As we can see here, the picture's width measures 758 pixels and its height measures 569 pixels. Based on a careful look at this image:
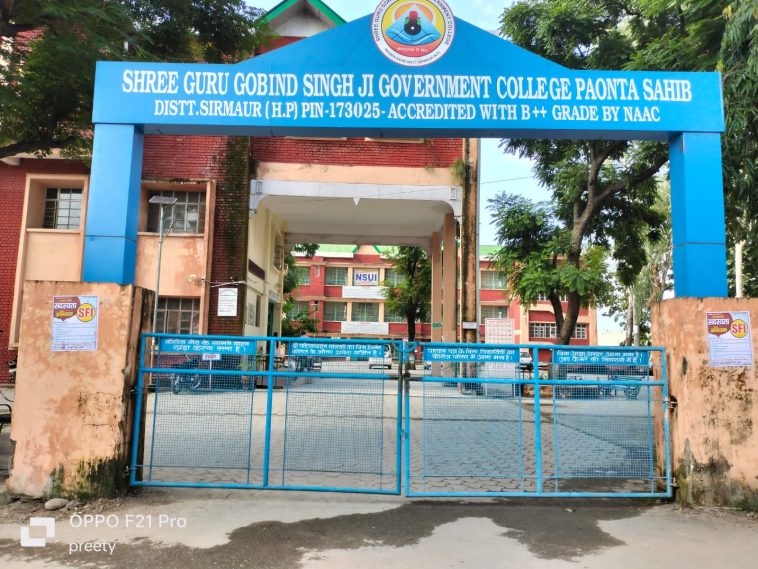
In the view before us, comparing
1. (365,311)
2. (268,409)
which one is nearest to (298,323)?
(365,311)

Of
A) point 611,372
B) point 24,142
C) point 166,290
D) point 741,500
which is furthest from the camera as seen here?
point 166,290

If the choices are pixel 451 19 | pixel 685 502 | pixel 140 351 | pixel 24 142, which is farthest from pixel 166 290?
pixel 685 502

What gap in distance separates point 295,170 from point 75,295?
40.5 feet

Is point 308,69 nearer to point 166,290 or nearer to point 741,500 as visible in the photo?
point 741,500

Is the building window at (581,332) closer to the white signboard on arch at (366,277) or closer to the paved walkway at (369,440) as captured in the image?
the white signboard on arch at (366,277)

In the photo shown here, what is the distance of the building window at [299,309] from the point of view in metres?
50.1

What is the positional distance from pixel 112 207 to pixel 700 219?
6.25 meters

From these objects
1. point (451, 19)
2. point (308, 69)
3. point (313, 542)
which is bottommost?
point (313, 542)

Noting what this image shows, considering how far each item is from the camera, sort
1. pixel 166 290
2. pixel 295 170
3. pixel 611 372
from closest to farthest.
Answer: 1. pixel 611 372
2. pixel 166 290
3. pixel 295 170

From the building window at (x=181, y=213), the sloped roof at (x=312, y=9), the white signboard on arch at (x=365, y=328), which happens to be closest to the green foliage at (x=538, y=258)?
the sloped roof at (x=312, y=9)

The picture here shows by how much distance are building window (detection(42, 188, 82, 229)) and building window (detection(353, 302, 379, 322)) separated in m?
37.3

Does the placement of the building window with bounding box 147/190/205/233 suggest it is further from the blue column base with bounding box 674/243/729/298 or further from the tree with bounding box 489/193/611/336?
the blue column base with bounding box 674/243/729/298

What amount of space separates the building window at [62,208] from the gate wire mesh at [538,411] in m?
14.6

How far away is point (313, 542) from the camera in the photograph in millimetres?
4344
